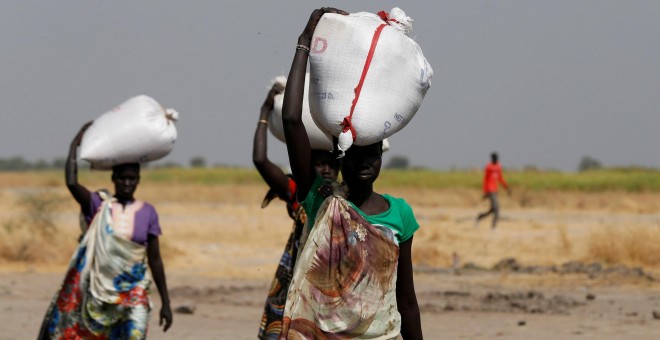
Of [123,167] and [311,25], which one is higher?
[311,25]

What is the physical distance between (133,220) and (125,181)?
25cm

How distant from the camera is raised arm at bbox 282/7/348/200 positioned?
4.02m

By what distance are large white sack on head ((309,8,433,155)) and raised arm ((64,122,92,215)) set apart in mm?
3243

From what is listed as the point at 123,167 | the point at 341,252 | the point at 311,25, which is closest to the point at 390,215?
the point at 341,252

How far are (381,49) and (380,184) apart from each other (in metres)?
50.1

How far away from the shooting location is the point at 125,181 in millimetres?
7043

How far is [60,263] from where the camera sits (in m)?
16.1

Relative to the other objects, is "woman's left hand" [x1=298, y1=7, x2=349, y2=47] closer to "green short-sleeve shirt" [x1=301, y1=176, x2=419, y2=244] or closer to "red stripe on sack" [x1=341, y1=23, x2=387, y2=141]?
A: "red stripe on sack" [x1=341, y1=23, x2=387, y2=141]

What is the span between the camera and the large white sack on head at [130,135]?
7.13 meters

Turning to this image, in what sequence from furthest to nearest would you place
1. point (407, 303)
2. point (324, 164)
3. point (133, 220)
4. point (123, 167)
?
1. point (123, 167)
2. point (133, 220)
3. point (324, 164)
4. point (407, 303)

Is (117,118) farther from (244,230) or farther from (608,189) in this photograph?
(608,189)

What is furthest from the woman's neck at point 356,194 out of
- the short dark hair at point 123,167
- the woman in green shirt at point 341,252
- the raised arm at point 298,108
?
the short dark hair at point 123,167

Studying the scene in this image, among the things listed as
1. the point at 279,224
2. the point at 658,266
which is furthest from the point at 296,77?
the point at 279,224

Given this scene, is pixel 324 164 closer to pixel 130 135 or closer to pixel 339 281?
pixel 339 281
